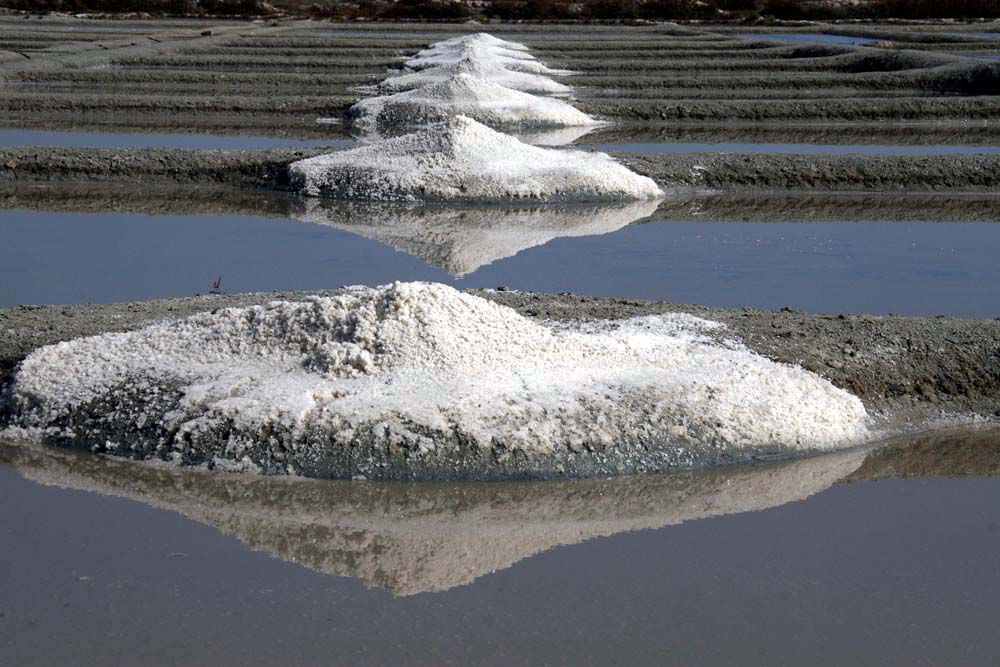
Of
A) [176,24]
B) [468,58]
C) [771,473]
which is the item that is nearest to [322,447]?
[771,473]

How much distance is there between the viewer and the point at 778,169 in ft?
40.0

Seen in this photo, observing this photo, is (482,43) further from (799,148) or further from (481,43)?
(799,148)

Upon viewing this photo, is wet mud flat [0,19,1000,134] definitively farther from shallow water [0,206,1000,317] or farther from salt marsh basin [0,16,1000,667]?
shallow water [0,206,1000,317]

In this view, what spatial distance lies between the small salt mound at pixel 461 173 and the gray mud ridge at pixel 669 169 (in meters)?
0.44

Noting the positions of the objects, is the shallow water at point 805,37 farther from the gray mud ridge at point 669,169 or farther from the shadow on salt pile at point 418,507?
the shadow on salt pile at point 418,507

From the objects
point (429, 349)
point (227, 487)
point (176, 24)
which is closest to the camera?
point (227, 487)

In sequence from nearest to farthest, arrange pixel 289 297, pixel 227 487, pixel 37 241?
pixel 227 487, pixel 289 297, pixel 37 241

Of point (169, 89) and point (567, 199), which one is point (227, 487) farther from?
point (169, 89)

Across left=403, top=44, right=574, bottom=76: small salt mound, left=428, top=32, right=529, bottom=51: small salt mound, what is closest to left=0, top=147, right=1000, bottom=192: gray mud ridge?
left=403, top=44, right=574, bottom=76: small salt mound

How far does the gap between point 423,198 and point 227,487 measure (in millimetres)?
6057

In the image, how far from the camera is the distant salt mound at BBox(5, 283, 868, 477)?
5043 mm

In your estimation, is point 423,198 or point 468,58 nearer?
point 423,198

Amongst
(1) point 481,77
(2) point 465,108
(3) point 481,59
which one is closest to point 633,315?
(2) point 465,108

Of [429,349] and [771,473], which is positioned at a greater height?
[429,349]
